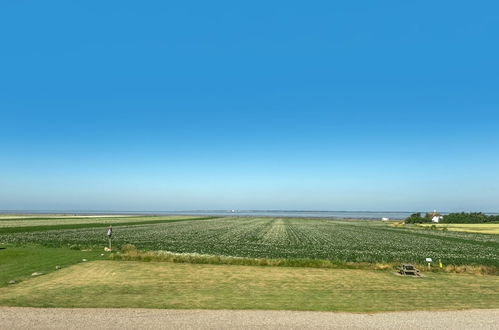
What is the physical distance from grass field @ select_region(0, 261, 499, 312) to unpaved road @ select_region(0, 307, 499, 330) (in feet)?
3.21

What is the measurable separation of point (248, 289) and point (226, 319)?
5.75 m

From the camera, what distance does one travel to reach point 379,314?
46.9 feet

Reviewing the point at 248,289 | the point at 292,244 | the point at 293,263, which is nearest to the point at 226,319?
the point at 248,289

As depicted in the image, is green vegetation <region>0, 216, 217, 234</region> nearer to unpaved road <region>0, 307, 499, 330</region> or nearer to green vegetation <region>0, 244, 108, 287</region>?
green vegetation <region>0, 244, 108, 287</region>

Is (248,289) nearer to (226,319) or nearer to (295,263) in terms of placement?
(226,319)

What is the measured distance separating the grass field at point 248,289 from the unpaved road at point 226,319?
3.21 feet

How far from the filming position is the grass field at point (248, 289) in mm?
15680

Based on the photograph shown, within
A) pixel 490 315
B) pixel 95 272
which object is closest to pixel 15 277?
pixel 95 272

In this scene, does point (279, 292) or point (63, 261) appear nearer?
point (279, 292)

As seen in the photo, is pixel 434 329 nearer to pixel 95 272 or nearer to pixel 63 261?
pixel 95 272

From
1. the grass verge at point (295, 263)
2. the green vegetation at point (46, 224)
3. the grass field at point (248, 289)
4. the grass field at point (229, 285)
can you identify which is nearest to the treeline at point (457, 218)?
the green vegetation at point (46, 224)

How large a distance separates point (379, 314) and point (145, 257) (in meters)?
20.8

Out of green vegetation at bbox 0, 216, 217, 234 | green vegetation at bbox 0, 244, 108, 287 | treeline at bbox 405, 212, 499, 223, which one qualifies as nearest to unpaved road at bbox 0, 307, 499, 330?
green vegetation at bbox 0, 244, 108, 287

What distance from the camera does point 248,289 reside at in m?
19.0
